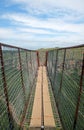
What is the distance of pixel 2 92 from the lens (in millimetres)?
3004

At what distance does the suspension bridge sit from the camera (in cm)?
310

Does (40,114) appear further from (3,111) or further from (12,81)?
(3,111)

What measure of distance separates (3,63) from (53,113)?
10.2 feet

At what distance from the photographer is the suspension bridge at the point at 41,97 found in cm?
310

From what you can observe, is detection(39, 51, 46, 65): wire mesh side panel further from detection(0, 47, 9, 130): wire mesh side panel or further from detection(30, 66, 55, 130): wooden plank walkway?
detection(0, 47, 9, 130): wire mesh side panel

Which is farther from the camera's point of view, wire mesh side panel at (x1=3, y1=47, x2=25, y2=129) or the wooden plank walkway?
the wooden plank walkway

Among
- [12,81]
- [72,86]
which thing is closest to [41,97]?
[12,81]

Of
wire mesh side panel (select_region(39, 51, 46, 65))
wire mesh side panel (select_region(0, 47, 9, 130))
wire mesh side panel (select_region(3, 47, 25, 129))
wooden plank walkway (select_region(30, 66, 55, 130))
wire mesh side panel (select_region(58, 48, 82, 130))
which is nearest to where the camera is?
wire mesh side panel (select_region(0, 47, 9, 130))

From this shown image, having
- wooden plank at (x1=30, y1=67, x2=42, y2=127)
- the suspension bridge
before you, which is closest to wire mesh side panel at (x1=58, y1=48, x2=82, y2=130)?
the suspension bridge

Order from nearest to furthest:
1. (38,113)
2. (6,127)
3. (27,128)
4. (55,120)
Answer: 1. (6,127)
2. (27,128)
3. (55,120)
4. (38,113)

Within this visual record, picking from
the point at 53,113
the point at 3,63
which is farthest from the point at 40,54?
the point at 3,63

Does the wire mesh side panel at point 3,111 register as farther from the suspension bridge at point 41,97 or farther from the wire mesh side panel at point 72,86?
the wire mesh side panel at point 72,86

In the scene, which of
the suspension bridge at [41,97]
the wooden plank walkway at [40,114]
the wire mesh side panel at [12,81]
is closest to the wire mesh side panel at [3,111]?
the suspension bridge at [41,97]

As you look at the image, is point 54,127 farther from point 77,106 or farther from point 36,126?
point 77,106
